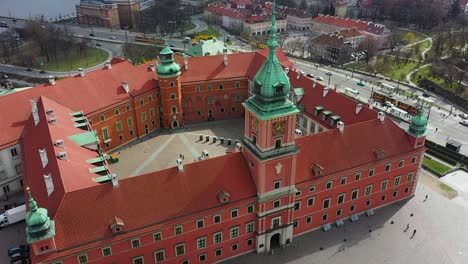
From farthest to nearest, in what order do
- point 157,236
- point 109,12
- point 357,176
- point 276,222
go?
point 109,12 → point 357,176 → point 276,222 → point 157,236

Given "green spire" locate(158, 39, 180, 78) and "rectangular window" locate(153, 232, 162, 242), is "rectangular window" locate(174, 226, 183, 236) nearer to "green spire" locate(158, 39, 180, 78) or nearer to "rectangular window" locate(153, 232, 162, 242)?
"rectangular window" locate(153, 232, 162, 242)

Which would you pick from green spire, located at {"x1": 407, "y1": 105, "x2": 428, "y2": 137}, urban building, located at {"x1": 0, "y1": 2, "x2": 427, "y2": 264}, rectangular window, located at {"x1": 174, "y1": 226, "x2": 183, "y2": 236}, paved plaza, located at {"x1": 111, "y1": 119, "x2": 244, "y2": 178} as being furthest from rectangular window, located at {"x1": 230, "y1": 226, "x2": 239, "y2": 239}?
green spire, located at {"x1": 407, "y1": 105, "x2": 428, "y2": 137}

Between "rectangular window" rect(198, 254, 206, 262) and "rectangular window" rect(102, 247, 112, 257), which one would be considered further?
"rectangular window" rect(198, 254, 206, 262)

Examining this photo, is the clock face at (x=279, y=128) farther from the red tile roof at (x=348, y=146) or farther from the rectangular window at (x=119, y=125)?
the rectangular window at (x=119, y=125)

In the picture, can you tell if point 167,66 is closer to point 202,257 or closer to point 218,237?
point 218,237

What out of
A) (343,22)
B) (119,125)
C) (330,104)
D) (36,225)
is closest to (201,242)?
(36,225)

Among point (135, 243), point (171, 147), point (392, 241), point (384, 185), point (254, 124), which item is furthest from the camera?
point (171, 147)

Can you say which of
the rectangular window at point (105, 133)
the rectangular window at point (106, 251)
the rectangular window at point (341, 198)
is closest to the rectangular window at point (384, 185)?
Result: the rectangular window at point (341, 198)
